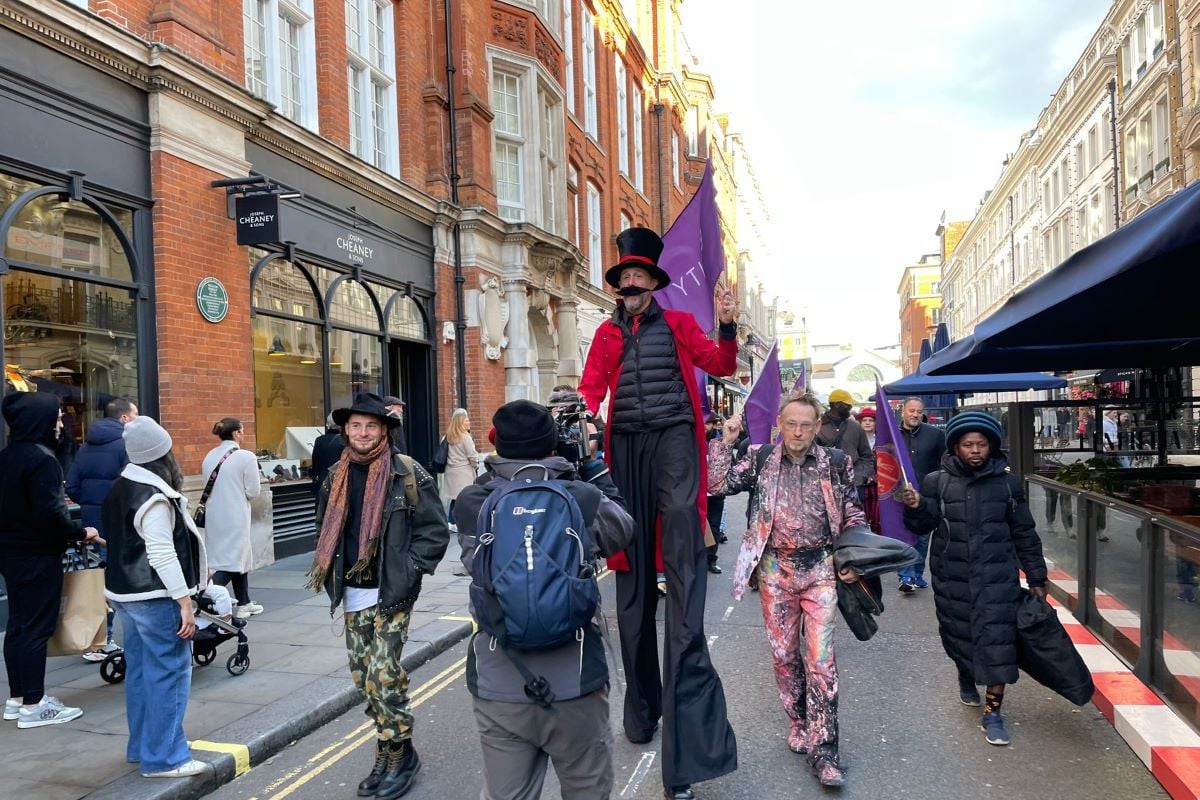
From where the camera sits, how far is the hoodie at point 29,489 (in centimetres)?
451

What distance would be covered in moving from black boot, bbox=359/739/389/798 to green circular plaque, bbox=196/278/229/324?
6.14 metres

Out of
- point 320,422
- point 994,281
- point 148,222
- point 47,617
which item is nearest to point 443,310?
point 320,422

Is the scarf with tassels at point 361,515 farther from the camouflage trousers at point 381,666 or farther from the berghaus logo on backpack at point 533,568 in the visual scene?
the berghaus logo on backpack at point 533,568

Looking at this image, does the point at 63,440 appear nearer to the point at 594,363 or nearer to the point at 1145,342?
the point at 594,363

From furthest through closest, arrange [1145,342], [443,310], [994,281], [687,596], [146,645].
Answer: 1. [994,281]
2. [443,310]
3. [1145,342]
4. [146,645]
5. [687,596]

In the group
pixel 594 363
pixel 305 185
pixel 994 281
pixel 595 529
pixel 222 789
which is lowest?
pixel 222 789

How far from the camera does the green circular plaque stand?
857cm

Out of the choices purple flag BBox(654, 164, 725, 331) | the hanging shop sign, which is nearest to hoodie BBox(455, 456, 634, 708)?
purple flag BBox(654, 164, 725, 331)

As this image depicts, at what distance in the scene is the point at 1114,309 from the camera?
5.72m

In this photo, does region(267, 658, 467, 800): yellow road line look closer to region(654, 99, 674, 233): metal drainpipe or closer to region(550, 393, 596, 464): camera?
region(550, 393, 596, 464): camera

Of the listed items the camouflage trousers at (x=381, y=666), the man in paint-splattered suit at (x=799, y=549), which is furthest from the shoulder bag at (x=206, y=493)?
the man in paint-splattered suit at (x=799, y=549)

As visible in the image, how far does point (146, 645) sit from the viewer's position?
3.87 m

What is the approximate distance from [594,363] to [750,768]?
2.12 m

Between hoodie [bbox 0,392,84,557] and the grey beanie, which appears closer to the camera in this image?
the grey beanie
